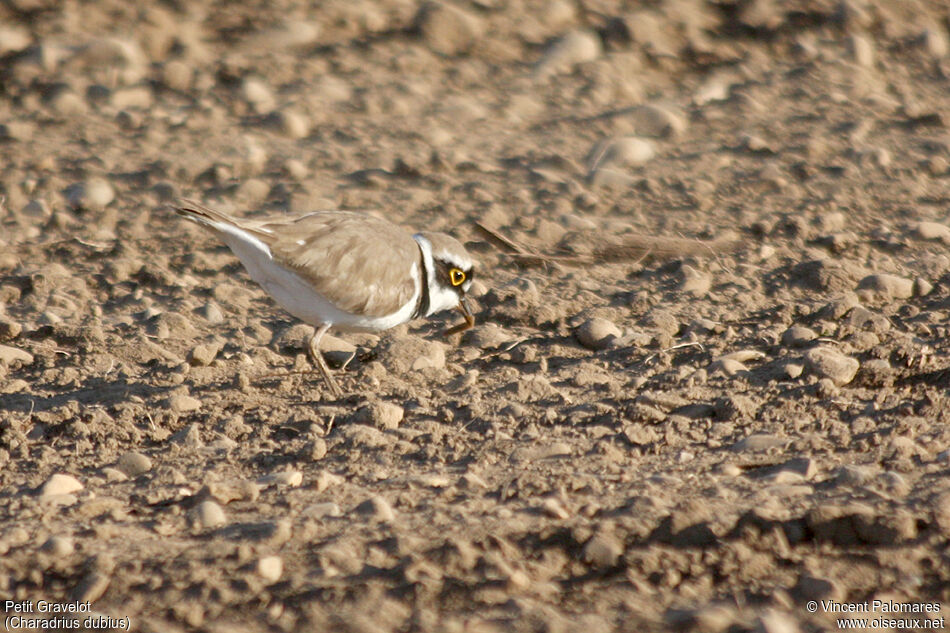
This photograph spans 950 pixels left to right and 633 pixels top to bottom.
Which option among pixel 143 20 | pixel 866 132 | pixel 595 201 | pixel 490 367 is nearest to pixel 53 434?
pixel 490 367

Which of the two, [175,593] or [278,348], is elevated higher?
[175,593]

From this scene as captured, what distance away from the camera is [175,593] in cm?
371

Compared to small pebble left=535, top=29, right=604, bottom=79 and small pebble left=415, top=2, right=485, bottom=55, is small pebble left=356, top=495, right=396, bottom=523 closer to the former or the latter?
small pebble left=535, top=29, right=604, bottom=79

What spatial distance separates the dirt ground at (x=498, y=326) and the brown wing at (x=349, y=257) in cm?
37

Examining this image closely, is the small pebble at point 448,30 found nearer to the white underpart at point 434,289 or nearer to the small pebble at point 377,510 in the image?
the white underpart at point 434,289

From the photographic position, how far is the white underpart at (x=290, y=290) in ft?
18.0

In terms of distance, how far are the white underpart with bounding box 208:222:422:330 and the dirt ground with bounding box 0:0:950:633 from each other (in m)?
0.28

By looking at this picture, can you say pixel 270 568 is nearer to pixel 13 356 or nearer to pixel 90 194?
pixel 13 356

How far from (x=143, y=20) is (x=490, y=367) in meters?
5.27

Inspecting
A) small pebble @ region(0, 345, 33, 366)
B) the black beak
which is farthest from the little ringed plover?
small pebble @ region(0, 345, 33, 366)

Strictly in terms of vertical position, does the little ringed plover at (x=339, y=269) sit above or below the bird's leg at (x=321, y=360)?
above

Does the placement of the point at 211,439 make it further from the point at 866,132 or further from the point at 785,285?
the point at 866,132

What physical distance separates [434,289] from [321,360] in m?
0.71

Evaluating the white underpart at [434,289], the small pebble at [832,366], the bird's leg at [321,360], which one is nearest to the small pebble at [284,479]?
the bird's leg at [321,360]
